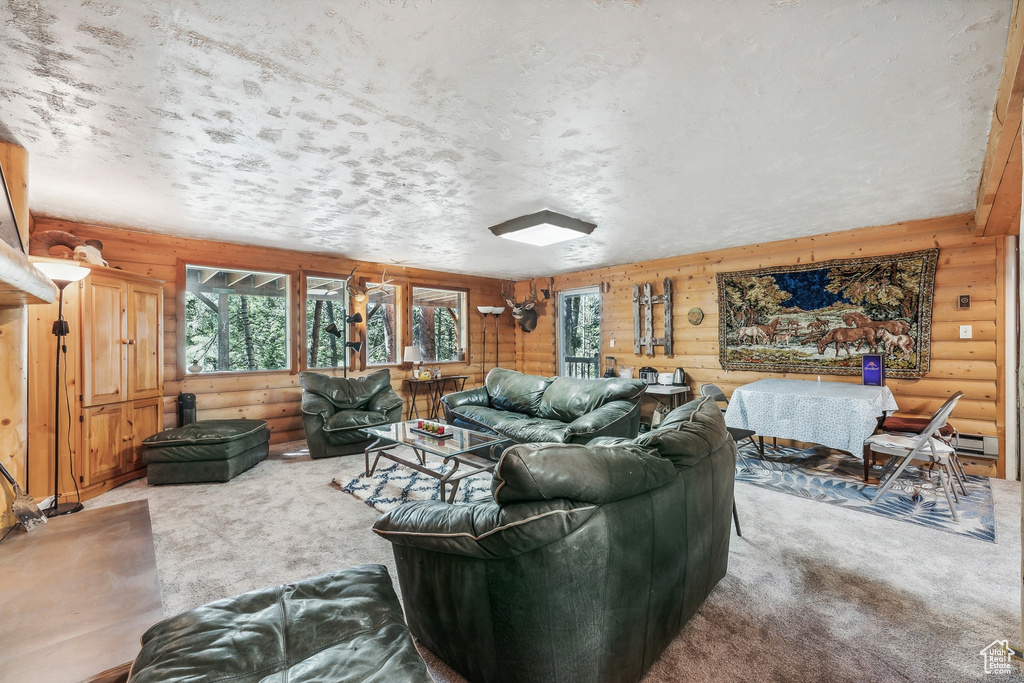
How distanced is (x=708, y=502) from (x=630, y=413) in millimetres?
2235

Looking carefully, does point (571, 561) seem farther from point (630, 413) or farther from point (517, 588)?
point (630, 413)

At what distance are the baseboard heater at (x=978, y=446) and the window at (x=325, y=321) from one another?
262 inches

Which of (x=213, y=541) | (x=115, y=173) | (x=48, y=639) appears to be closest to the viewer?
(x=48, y=639)

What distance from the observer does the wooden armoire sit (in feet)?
10.6

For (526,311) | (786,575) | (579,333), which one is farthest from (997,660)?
(526,311)

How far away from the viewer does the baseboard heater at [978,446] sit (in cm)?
384

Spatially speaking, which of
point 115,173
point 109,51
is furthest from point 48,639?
point 115,173

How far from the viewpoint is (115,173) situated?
294cm

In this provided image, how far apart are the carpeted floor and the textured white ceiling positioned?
239cm

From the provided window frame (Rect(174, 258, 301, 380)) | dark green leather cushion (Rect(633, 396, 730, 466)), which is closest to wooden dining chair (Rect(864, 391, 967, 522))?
dark green leather cushion (Rect(633, 396, 730, 466))

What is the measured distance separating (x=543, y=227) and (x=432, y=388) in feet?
12.1

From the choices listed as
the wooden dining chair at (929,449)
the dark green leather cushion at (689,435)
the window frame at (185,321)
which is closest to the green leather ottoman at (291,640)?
the dark green leather cushion at (689,435)

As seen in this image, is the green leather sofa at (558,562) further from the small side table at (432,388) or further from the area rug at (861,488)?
the small side table at (432,388)

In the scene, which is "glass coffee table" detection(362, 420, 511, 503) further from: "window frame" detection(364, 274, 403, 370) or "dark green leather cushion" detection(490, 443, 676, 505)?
"window frame" detection(364, 274, 403, 370)
